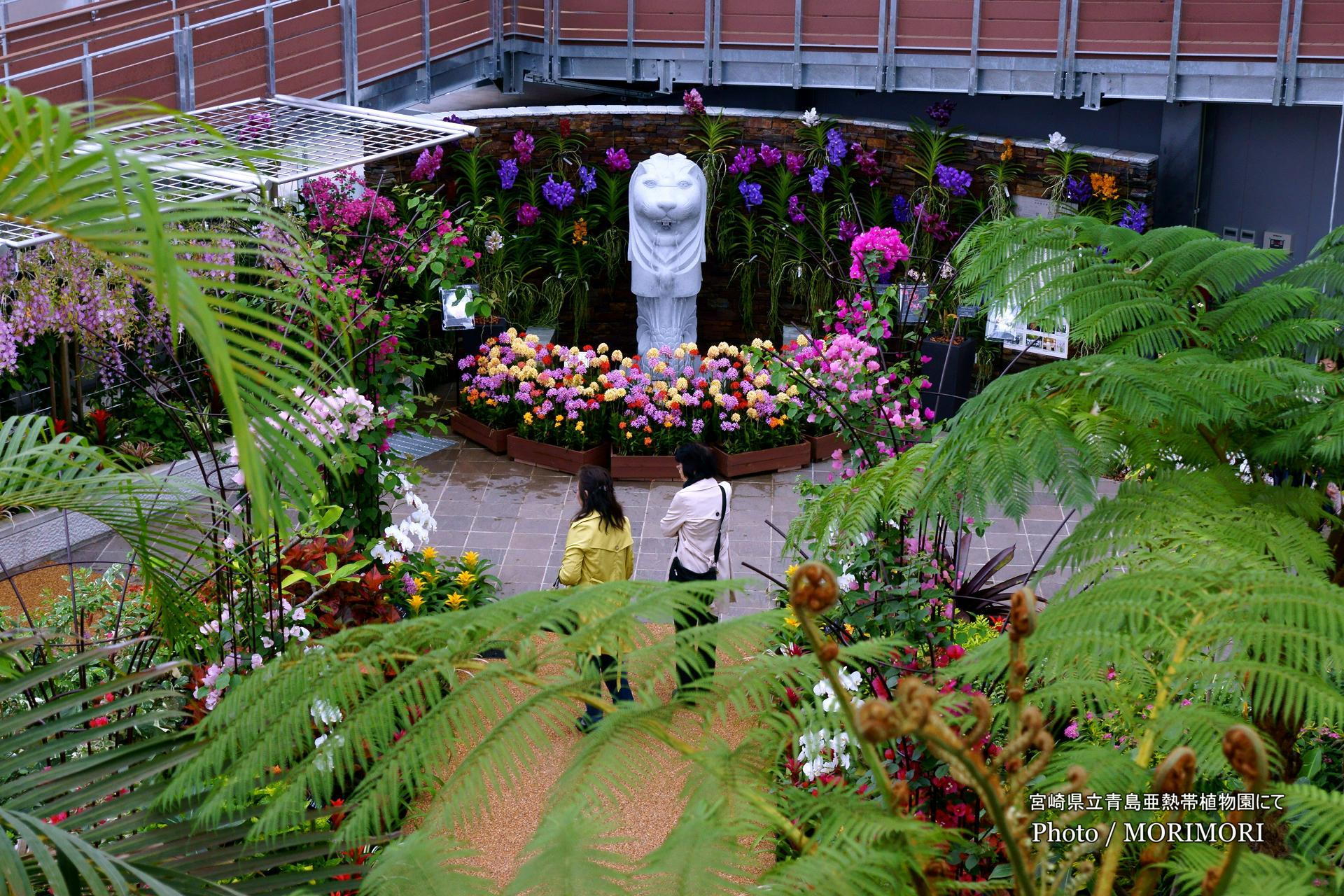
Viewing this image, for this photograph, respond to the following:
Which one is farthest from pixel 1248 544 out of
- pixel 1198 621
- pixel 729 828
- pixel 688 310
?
pixel 688 310

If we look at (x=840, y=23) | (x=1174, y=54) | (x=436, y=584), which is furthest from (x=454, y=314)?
(x=1174, y=54)

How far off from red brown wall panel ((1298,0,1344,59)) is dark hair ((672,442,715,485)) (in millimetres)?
6876

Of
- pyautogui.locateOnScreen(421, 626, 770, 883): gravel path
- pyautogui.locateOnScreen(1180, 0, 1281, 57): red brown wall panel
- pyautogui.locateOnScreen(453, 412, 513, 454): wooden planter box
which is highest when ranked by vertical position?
pyautogui.locateOnScreen(1180, 0, 1281, 57): red brown wall panel

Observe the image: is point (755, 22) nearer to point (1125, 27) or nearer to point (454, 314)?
point (1125, 27)

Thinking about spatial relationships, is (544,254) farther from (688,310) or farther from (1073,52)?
(1073,52)

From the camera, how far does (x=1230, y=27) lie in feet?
36.8

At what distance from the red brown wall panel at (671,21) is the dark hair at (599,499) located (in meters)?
7.61

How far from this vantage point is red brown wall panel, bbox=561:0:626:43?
13.4m

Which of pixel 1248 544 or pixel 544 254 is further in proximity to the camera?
pixel 544 254

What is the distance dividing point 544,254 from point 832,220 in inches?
99.9

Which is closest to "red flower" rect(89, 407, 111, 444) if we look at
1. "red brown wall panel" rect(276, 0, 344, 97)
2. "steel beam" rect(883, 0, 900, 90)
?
"red brown wall panel" rect(276, 0, 344, 97)

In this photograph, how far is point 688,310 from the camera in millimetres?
11398

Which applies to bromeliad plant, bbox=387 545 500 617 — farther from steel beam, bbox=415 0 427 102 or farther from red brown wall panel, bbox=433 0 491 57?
red brown wall panel, bbox=433 0 491 57

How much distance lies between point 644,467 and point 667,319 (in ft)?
5.63
